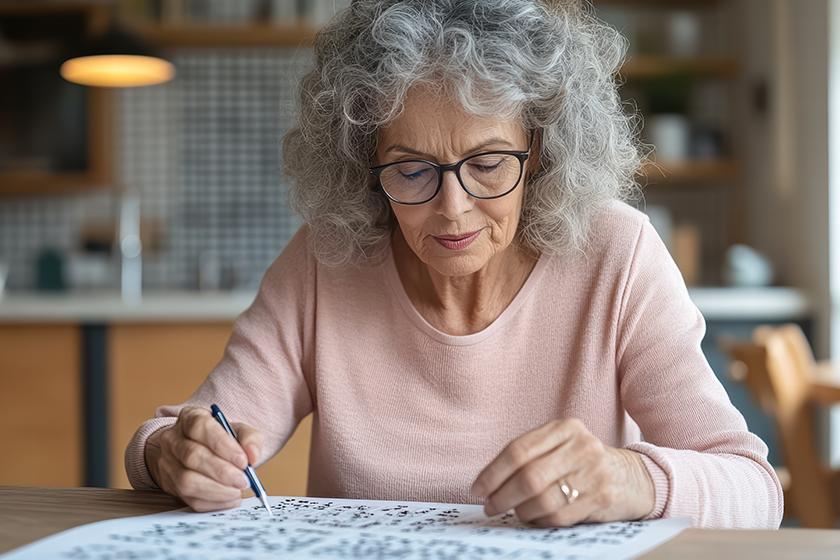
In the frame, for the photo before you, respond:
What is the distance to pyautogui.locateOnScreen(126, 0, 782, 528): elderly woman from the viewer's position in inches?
38.4

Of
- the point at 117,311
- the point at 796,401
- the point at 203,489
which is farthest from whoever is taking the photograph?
the point at 117,311

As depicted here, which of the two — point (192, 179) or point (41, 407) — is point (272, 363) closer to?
point (41, 407)

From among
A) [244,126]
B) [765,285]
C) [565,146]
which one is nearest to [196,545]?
[565,146]

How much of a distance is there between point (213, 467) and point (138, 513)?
10 centimetres

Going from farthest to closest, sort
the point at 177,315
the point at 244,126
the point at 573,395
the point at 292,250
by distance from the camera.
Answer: the point at 244,126 < the point at 177,315 < the point at 292,250 < the point at 573,395

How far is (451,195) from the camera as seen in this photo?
3.29 ft

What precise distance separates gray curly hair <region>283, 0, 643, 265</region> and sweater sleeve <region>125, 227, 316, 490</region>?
0.07m

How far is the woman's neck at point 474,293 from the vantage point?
3.84 ft

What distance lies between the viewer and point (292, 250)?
4.13 feet

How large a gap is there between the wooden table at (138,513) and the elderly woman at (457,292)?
0.05 m

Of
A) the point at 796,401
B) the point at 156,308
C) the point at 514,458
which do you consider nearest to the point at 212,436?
the point at 514,458

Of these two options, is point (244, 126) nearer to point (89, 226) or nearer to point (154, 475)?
point (89, 226)

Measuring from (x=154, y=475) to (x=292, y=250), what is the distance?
0.44 metres

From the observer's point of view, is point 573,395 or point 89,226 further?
point 89,226
